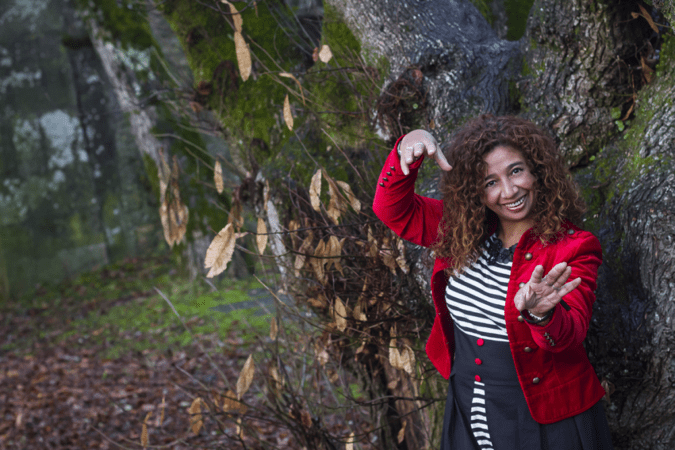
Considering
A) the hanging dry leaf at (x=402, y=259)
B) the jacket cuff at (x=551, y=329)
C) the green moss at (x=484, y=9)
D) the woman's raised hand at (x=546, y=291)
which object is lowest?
the jacket cuff at (x=551, y=329)

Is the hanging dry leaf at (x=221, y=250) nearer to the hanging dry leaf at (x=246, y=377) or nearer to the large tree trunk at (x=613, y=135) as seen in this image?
the hanging dry leaf at (x=246, y=377)

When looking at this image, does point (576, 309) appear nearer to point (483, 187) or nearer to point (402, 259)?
point (483, 187)

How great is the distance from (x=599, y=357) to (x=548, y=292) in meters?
0.85

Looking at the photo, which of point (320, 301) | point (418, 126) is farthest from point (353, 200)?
point (320, 301)

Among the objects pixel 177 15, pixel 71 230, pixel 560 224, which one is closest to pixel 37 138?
pixel 71 230

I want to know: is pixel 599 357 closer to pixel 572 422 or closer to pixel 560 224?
pixel 572 422

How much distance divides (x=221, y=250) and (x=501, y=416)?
1215 mm

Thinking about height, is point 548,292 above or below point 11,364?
above

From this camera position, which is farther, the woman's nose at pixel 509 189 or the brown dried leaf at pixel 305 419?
the brown dried leaf at pixel 305 419

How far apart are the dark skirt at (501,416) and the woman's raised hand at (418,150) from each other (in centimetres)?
64

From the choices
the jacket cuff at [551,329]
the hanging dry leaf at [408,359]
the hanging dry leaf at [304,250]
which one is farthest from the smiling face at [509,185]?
the hanging dry leaf at [304,250]

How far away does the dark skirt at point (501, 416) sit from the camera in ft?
5.37

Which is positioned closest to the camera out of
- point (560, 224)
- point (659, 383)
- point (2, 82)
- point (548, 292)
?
point (548, 292)

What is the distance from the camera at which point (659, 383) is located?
180 centimetres
